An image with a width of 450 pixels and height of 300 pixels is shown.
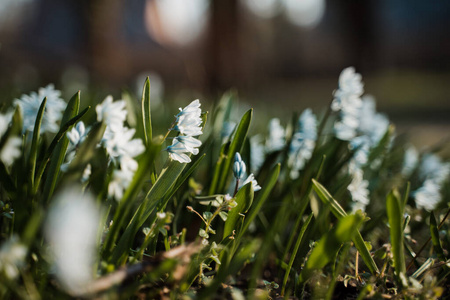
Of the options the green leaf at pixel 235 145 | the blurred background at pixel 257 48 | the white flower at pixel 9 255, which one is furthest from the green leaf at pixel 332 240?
the blurred background at pixel 257 48

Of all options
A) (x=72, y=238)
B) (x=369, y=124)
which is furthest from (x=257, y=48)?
(x=72, y=238)

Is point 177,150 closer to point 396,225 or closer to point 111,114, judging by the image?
point 111,114

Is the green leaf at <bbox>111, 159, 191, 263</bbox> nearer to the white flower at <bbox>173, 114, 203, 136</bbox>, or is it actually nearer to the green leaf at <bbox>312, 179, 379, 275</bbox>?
the white flower at <bbox>173, 114, 203, 136</bbox>

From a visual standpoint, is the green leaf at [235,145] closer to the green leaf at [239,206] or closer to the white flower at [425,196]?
the green leaf at [239,206]

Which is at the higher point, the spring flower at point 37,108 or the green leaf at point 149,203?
the spring flower at point 37,108

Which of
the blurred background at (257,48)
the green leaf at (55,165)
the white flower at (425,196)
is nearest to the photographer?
the green leaf at (55,165)

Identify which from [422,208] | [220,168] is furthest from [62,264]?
[422,208]

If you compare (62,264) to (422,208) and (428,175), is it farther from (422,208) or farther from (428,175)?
(428,175)
